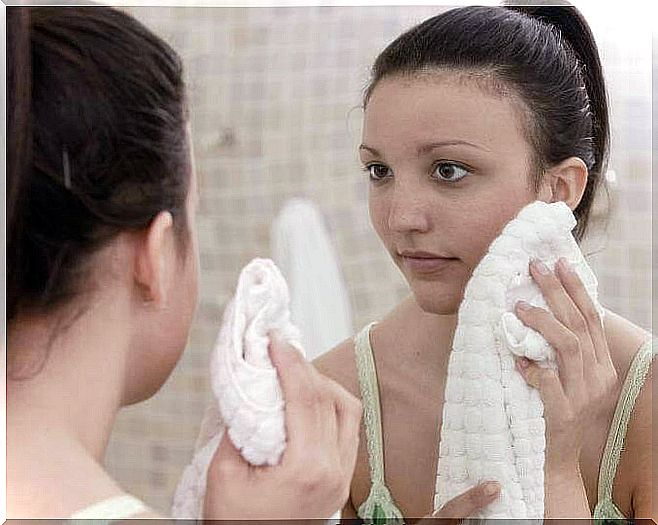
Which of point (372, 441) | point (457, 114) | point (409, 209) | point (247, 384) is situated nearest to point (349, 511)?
point (372, 441)

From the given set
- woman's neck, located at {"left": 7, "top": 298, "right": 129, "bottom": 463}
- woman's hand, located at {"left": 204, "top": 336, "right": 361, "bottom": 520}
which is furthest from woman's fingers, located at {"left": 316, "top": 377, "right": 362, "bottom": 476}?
woman's neck, located at {"left": 7, "top": 298, "right": 129, "bottom": 463}

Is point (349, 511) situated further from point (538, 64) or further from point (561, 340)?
point (538, 64)

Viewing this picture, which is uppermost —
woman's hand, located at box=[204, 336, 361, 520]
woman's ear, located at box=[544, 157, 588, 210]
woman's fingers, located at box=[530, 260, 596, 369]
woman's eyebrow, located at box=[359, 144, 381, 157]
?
woman's eyebrow, located at box=[359, 144, 381, 157]

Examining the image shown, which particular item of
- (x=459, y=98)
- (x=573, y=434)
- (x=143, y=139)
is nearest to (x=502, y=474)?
(x=573, y=434)

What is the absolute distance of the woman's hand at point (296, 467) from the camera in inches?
37.3

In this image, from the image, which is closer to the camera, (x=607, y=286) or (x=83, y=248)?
(x=83, y=248)

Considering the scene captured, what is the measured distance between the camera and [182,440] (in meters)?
1.05

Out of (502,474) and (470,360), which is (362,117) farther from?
(502,474)

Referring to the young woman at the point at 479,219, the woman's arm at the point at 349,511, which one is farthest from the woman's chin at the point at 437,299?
the woman's arm at the point at 349,511

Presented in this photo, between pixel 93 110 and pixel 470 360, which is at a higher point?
pixel 93 110

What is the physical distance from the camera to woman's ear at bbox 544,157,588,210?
1.05 m

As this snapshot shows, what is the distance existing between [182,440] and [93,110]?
1.13ft

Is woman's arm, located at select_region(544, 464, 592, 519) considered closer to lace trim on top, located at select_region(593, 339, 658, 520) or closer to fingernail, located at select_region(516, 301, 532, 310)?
lace trim on top, located at select_region(593, 339, 658, 520)

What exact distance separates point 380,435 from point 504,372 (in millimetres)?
148
